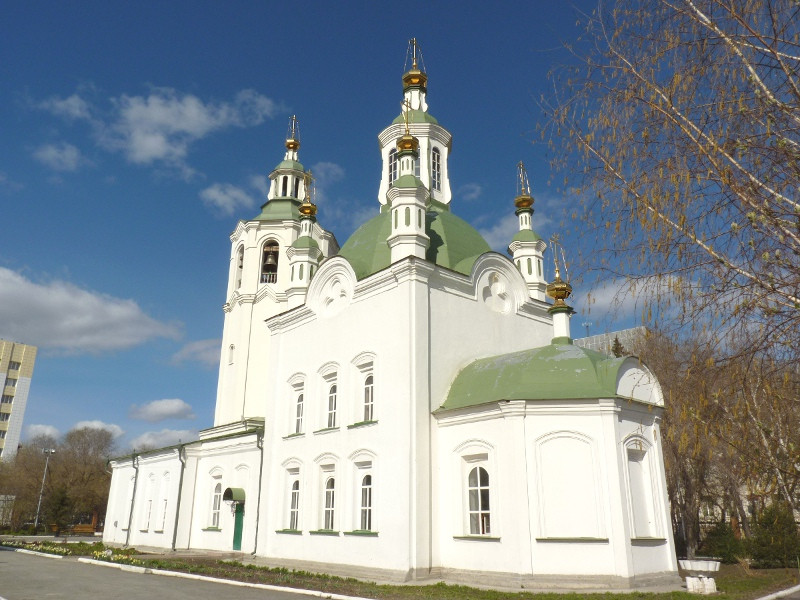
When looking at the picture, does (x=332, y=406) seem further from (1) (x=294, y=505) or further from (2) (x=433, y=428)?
(2) (x=433, y=428)

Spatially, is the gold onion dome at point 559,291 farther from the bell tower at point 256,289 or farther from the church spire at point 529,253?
the bell tower at point 256,289

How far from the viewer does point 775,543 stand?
16.7 metres

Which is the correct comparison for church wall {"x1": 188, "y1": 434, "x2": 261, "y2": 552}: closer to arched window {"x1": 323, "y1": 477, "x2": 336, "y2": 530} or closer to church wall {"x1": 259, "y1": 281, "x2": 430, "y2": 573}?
church wall {"x1": 259, "y1": 281, "x2": 430, "y2": 573}

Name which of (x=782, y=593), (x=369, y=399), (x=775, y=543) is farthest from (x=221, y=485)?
(x=775, y=543)

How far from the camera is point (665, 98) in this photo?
4887 millimetres

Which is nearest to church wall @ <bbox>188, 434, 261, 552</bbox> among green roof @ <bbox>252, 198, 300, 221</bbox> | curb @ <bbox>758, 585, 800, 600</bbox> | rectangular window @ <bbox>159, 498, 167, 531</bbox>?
rectangular window @ <bbox>159, 498, 167, 531</bbox>

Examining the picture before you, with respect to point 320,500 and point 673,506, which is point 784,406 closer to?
point 320,500

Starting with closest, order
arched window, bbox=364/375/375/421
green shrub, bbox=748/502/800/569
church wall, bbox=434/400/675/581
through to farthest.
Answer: church wall, bbox=434/400/675/581, arched window, bbox=364/375/375/421, green shrub, bbox=748/502/800/569

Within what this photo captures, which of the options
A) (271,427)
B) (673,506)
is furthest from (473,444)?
(673,506)

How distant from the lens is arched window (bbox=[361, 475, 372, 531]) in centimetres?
1455

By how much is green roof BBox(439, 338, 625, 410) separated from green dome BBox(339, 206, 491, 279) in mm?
3098

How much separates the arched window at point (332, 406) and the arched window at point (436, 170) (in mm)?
7949

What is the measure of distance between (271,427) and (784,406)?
→ 1478 centimetres

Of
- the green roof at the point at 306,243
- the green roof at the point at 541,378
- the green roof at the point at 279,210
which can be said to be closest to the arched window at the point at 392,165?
the green roof at the point at 306,243
